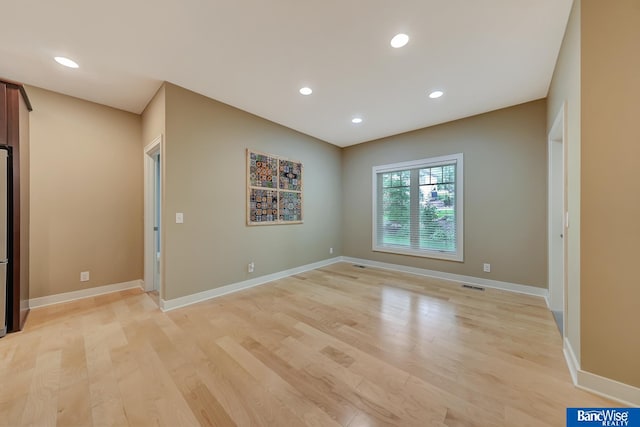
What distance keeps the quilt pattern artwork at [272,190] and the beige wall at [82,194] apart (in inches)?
71.1

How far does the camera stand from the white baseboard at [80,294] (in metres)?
2.92

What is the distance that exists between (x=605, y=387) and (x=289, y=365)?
→ 83.0 inches

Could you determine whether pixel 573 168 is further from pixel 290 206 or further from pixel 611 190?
pixel 290 206

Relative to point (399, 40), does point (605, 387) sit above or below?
below

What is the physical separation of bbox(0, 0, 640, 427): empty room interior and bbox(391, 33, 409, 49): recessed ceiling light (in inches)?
1.7

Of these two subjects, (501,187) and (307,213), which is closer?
(501,187)

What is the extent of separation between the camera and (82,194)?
323 cm

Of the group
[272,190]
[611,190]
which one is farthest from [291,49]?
[611,190]

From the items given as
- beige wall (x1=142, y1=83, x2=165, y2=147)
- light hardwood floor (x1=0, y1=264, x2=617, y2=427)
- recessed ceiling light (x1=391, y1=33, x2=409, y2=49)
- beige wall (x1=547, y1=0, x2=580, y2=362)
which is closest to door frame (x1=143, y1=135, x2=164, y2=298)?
beige wall (x1=142, y1=83, x2=165, y2=147)

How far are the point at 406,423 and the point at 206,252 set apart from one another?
2850 mm

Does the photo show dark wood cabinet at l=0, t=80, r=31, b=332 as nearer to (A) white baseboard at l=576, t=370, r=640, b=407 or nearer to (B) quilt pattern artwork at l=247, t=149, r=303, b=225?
(B) quilt pattern artwork at l=247, t=149, r=303, b=225

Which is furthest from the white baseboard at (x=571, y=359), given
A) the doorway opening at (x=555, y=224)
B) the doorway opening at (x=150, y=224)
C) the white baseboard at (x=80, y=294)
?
the white baseboard at (x=80, y=294)

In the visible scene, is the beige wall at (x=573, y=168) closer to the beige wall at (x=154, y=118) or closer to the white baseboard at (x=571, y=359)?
the white baseboard at (x=571, y=359)

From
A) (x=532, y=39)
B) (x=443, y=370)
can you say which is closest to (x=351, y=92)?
(x=532, y=39)
